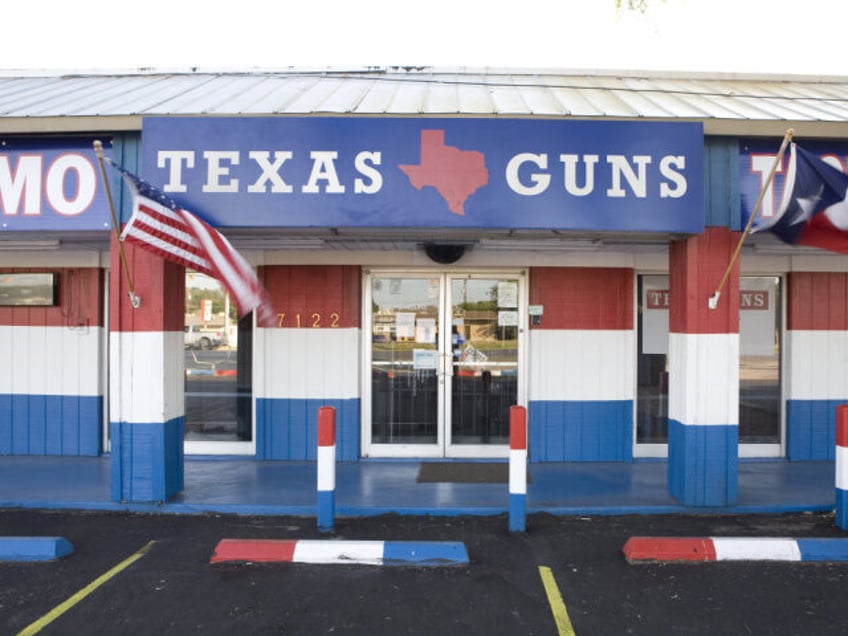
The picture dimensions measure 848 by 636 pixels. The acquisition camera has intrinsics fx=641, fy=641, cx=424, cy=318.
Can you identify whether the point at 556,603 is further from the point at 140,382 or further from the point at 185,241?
the point at 140,382

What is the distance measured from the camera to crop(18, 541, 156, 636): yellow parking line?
12.8ft

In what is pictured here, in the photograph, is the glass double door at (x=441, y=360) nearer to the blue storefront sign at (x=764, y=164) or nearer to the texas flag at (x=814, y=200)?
the blue storefront sign at (x=764, y=164)

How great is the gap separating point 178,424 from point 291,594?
279 centimetres

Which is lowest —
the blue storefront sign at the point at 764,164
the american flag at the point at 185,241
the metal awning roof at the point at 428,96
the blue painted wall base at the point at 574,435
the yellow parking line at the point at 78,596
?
the yellow parking line at the point at 78,596

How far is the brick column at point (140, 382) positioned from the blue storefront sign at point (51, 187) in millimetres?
421

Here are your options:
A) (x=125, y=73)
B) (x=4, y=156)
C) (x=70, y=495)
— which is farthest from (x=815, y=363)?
(x=125, y=73)

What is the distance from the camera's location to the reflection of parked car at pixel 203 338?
8.49 m

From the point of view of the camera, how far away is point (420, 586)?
4.52m

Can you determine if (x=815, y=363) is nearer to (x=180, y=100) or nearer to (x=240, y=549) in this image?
(x=240, y=549)

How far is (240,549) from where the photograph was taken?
16.2ft

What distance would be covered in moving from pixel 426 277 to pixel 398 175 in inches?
101

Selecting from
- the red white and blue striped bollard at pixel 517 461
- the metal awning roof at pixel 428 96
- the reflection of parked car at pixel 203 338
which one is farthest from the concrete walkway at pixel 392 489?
the metal awning roof at pixel 428 96

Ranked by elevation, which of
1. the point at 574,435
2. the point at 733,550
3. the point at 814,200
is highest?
the point at 814,200

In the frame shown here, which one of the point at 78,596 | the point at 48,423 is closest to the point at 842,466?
the point at 78,596
